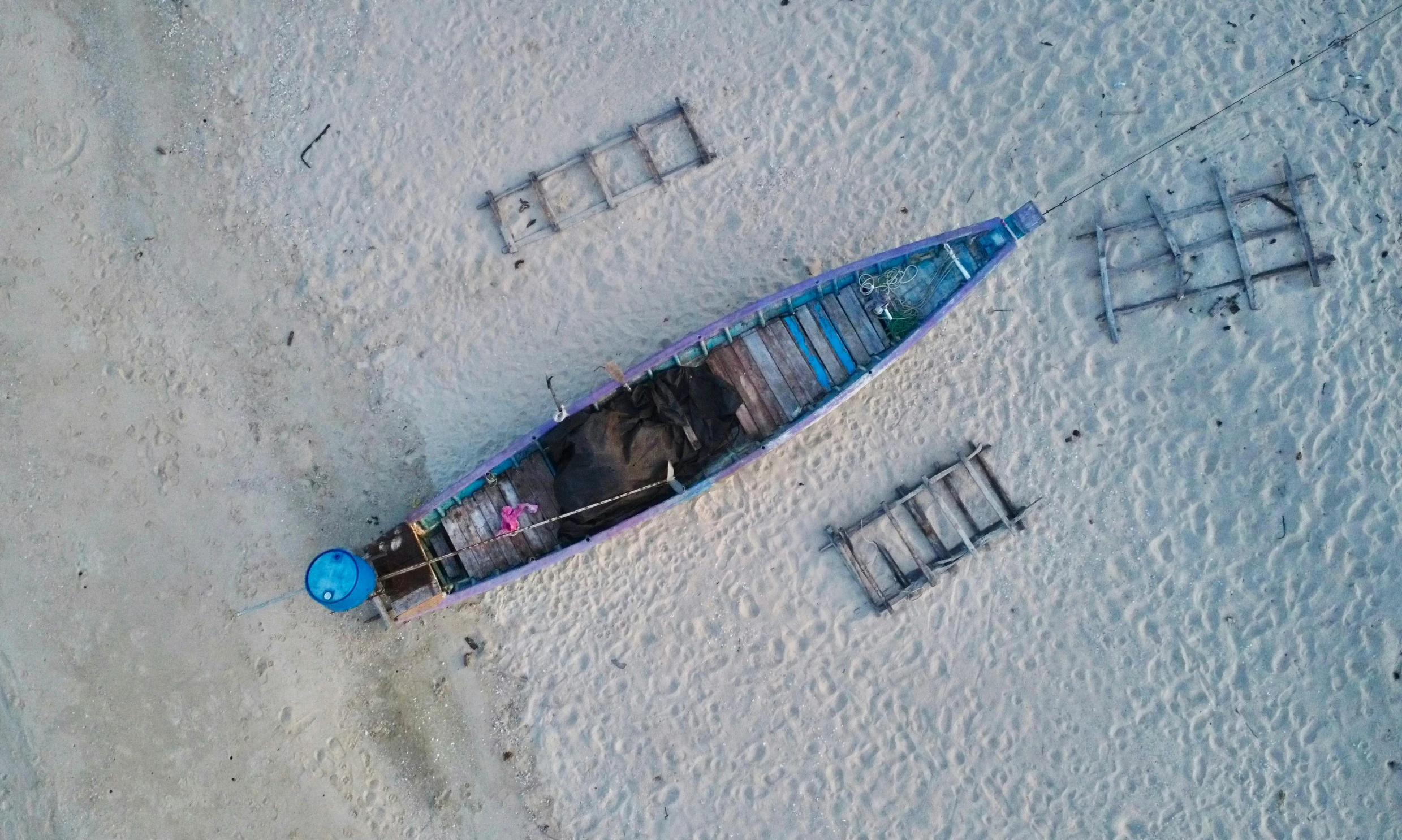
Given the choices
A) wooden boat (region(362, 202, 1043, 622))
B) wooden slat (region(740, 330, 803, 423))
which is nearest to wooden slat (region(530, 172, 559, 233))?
wooden boat (region(362, 202, 1043, 622))

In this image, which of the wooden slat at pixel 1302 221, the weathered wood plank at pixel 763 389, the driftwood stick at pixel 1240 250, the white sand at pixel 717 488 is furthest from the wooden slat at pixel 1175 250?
the weathered wood plank at pixel 763 389

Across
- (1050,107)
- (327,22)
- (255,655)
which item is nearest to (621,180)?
(327,22)

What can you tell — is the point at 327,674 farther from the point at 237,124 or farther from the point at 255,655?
the point at 237,124

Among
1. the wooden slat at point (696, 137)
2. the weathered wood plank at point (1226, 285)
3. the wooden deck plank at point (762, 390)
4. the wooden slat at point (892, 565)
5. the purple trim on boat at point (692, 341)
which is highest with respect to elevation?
the wooden slat at point (696, 137)

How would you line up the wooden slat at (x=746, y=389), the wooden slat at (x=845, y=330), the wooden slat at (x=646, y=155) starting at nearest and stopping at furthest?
1. the wooden slat at (x=746, y=389)
2. the wooden slat at (x=845, y=330)
3. the wooden slat at (x=646, y=155)

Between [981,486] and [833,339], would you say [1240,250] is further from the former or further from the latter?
[833,339]

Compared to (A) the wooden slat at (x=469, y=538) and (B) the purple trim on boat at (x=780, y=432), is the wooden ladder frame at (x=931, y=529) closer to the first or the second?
(B) the purple trim on boat at (x=780, y=432)
